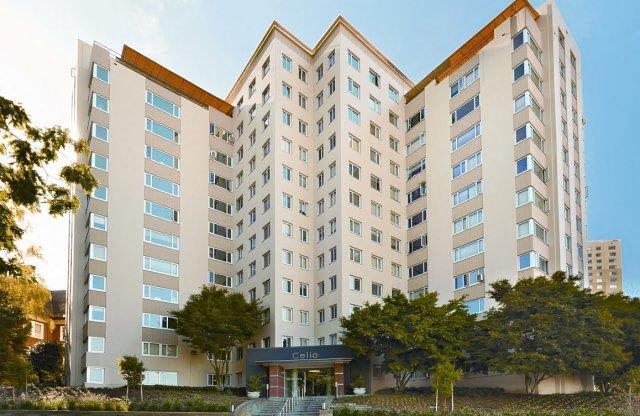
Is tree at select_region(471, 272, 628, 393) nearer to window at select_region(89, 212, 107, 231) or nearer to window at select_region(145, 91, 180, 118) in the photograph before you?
window at select_region(89, 212, 107, 231)

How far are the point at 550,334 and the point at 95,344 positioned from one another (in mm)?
→ 33153

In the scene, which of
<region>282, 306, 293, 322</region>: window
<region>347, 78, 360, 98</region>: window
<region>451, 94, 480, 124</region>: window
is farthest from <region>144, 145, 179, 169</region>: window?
<region>451, 94, 480, 124</region>: window

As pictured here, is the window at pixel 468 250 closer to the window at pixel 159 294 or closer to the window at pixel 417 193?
the window at pixel 417 193

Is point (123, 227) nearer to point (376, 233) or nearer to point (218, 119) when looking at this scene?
point (218, 119)

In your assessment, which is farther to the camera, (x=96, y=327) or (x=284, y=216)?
(x=284, y=216)

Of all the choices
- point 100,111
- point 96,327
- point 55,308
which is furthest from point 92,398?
point 55,308

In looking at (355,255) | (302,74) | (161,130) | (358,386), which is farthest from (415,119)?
(358,386)

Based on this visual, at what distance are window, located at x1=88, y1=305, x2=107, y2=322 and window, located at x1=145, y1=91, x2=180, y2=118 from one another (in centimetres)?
1911

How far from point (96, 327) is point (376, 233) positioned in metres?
24.6

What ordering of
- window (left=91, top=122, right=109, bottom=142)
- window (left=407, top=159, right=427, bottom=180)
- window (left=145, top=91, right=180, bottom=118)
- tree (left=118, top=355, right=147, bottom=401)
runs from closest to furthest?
tree (left=118, top=355, right=147, bottom=401), window (left=91, top=122, right=109, bottom=142), window (left=145, top=91, right=180, bottom=118), window (left=407, top=159, right=427, bottom=180)

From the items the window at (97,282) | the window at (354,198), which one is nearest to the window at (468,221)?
the window at (354,198)

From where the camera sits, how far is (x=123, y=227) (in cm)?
5716

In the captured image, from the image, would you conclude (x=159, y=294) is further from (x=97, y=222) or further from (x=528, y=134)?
(x=528, y=134)

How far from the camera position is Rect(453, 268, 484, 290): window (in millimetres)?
53781
